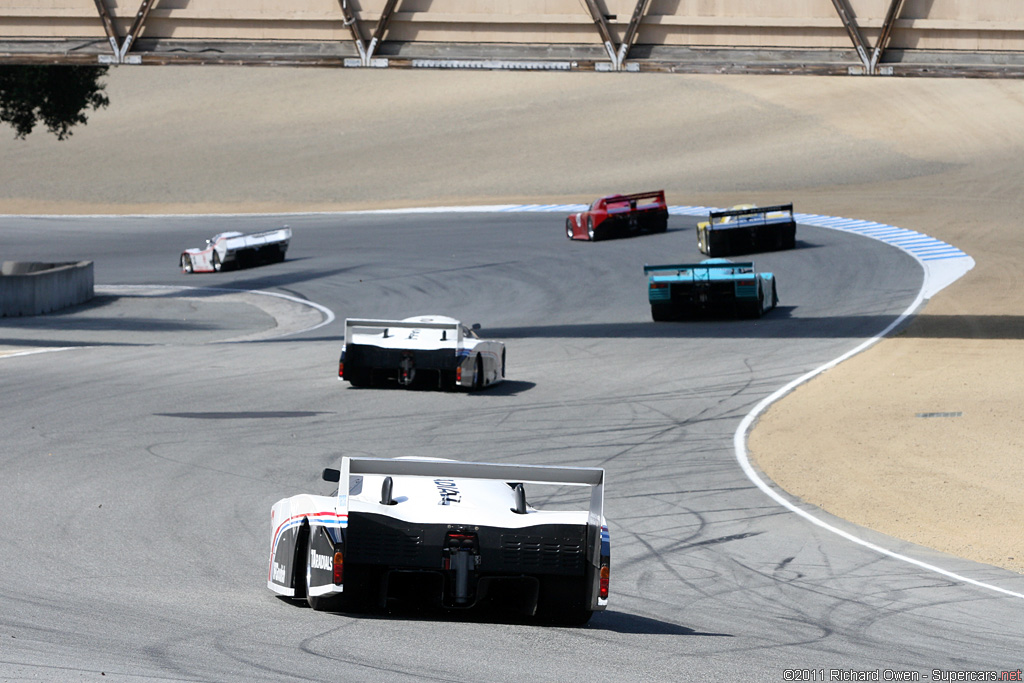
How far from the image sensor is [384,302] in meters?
32.5

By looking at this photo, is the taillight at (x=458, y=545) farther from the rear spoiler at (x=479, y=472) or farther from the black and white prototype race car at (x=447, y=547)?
the rear spoiler at (x=479, y=472)

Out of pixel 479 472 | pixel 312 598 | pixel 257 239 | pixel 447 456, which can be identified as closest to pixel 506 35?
pixel 447 456

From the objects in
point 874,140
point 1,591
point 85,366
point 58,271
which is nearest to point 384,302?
point 58,271

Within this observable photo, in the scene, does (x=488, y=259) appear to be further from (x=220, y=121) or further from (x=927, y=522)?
(x=220, y=121)

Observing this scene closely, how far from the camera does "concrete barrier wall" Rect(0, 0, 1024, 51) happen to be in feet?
80.2

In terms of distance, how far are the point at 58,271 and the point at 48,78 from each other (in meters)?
7.58

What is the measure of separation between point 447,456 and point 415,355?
4.80 m

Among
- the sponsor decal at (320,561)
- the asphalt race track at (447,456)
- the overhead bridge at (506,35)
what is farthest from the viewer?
the overhead bridge at (506,35)

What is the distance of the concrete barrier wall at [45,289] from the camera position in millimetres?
29878

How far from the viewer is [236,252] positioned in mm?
38812

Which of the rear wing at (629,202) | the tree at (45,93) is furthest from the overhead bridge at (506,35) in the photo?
the rear wing at (629,202)

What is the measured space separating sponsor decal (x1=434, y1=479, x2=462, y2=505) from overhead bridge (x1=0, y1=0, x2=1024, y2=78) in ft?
57.9

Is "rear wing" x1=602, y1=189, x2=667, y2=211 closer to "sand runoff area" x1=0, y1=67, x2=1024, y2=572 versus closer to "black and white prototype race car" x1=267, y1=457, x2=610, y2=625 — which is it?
"sand runoff area" x1=0, y1=67, x2=1024, y2=572

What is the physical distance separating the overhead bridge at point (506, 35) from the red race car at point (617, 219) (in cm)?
1589
